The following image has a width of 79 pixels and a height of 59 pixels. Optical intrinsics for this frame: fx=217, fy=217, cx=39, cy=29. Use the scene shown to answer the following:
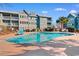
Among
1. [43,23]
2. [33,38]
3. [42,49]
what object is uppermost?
[43,23]

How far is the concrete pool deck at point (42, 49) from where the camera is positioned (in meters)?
3.47

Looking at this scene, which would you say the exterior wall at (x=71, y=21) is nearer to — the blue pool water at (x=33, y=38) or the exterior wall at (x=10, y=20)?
the blue pool water at (x=33, y=38)

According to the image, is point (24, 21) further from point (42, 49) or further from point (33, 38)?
point (42, 49)

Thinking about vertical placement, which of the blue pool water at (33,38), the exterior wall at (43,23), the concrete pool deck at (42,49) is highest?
the exterior wall at (43,23)

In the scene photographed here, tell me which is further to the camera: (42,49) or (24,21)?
(24,21)

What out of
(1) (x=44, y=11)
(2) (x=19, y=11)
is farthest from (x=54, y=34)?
(2) (x=19, y=11)

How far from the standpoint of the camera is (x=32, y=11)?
3.50 m

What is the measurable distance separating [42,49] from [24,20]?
1.90ft

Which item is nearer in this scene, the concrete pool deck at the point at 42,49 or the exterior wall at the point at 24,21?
the concrete pool deck at the point at 42,49

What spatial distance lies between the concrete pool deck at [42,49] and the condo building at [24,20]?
22cm

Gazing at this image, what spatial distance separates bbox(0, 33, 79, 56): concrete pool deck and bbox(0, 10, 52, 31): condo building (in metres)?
0.22

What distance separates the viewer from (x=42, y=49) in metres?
3.51

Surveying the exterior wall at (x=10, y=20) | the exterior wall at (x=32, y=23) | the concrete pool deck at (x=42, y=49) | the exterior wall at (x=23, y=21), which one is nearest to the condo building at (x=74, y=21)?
the concrete pool deck at (x=42, y=49)

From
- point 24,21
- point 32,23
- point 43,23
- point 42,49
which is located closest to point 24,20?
point 24,21
